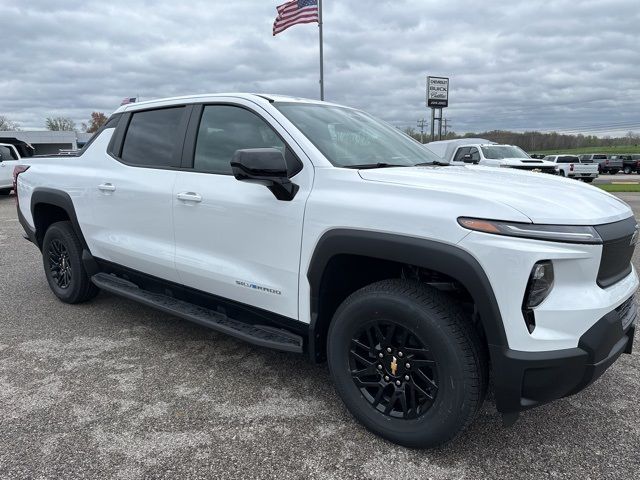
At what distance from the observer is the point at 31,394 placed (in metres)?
3.15

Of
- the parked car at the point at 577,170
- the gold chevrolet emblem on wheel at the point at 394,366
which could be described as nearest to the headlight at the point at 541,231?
the gold chevrolet emblem on wheel at the point at 394,366

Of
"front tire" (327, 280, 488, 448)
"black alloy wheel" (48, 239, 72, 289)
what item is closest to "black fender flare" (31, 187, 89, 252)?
"black alloy wheel" (48, 239, 72, 289)

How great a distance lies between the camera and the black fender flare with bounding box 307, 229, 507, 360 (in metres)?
2.20

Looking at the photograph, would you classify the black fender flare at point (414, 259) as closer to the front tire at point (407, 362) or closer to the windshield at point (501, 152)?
the front tire at point (407, 362)

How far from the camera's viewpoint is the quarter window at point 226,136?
125 inches

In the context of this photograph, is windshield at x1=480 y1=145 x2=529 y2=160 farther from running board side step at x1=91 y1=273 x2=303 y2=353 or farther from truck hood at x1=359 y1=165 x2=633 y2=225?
truck hood at x1=359 y1=165 x2=633 y2=225

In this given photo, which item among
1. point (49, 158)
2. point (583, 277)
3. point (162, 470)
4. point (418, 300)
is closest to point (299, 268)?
point (418, 300)

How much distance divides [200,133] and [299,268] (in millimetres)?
1323

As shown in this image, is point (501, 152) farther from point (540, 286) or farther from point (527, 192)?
point (540, 286)

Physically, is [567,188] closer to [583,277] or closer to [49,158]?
[583,277]

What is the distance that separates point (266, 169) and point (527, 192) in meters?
1.26

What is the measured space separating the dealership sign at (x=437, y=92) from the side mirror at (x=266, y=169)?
3488cm

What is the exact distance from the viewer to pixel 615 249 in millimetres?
2338

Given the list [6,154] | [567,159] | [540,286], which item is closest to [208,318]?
[540,286]
